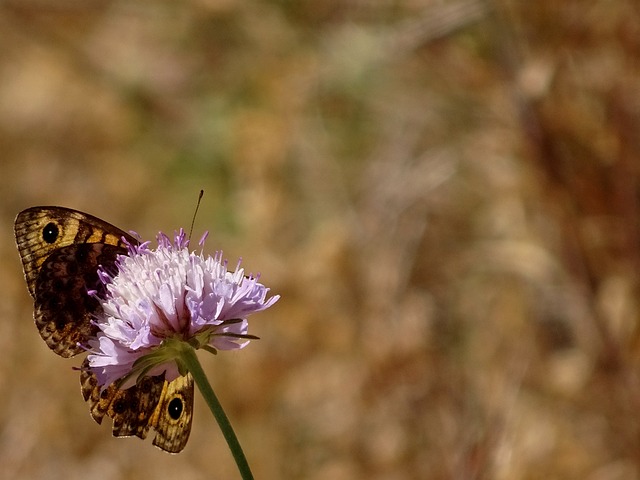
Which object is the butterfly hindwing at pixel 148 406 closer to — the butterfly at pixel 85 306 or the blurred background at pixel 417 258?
the butterfly at pixel 85 306

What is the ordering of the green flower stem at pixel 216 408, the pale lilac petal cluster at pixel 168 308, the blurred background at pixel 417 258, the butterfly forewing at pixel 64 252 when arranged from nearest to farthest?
the green flower stem at pixel 216 408 → the pale lilac petal cluster at pixel 168 308 → the butterfly forewing at pixel 64 252 → the blurred background at pixel 417 258

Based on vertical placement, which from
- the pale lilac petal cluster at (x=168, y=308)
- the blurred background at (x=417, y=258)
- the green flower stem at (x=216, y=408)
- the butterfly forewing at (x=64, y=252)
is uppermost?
the blurred background at (x=417, y=258)

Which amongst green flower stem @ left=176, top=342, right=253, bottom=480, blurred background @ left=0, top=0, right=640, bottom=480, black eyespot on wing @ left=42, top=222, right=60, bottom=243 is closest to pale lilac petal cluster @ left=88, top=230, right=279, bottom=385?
green flower stem @ left=176, top=342, right=253, bottom=480

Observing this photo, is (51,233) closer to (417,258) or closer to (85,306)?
(85,306)

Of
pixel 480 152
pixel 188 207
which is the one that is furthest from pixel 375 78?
pixel 188 207

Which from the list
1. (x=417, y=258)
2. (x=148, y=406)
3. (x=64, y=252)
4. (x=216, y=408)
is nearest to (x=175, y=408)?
(x=148, y=406)

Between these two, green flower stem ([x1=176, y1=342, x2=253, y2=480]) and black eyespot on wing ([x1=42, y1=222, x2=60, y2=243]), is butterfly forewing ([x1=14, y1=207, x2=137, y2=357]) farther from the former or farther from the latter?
green flower stem ([x1=176, y1=342, x2=253, y2=480])

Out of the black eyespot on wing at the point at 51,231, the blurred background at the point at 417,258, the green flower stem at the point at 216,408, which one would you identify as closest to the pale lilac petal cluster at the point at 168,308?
the green flower stem at the point at 216,408
